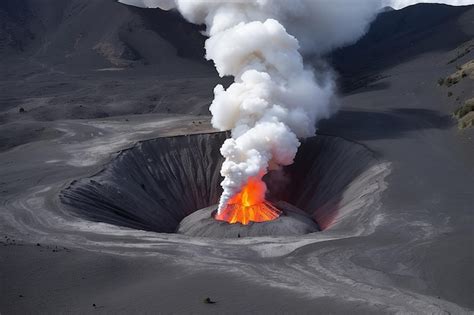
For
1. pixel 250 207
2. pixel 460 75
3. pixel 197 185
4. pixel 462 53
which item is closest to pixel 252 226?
pixel 250 207

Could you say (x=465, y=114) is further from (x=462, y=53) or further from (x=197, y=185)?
(x=462, y=53)

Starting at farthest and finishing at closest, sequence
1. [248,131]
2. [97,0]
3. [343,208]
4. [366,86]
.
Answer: [97,0]
[366,86]
[248,131]
[343,208]

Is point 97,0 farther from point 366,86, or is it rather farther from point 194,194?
point 194,194

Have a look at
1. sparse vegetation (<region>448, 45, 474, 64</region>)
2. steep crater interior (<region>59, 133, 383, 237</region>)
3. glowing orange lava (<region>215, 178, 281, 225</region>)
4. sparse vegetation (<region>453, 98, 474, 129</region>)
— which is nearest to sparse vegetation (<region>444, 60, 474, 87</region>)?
sparse vegetation (<region>453, 98, 474, 129</region>)

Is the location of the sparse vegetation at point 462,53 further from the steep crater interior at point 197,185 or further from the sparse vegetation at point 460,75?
the steep crater interior at point 197,185

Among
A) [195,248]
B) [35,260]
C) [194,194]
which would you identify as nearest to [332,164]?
[194,194]

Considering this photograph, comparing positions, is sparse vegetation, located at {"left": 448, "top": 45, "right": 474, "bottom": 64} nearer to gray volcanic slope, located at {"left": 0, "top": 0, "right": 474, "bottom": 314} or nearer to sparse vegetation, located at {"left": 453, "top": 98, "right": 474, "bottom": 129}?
gray volcanic slope, located at {"left": 0, "top": 0, "right": 474, "bottom": 314}
